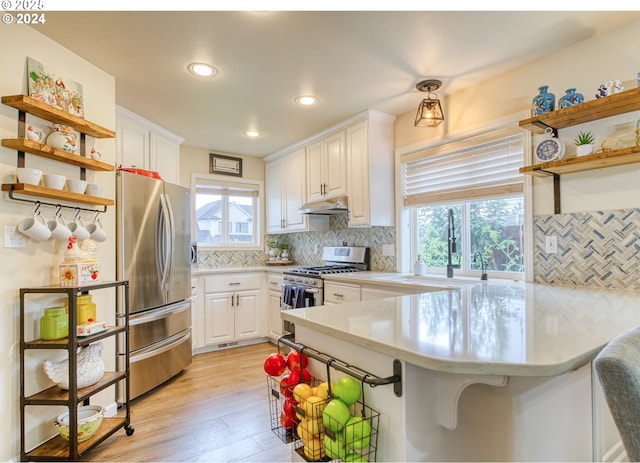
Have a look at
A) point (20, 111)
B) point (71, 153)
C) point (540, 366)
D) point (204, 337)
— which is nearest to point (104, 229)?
point (71, 153)

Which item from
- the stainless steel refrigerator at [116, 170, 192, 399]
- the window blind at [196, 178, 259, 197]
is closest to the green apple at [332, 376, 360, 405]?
the stainless steel refrigerator at [116, 170, 192, 399]

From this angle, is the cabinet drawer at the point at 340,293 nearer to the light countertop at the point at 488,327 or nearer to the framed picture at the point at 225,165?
the light countertop at the point at 488,327

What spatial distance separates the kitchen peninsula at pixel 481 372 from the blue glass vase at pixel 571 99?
46.8 inches

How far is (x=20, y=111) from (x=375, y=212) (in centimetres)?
254

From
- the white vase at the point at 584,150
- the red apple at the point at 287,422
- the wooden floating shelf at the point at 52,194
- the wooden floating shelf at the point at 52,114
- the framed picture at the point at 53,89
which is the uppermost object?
the framed picture at the point at 53,89

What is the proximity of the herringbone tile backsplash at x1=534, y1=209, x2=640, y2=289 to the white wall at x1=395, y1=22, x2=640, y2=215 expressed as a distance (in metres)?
0.07

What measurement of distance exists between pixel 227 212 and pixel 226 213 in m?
0.02

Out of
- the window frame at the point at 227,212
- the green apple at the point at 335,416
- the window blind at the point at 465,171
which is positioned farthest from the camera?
the window frame at the point at 227,212

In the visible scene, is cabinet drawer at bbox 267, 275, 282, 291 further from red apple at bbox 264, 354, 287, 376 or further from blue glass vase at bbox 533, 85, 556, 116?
blue glass vase at bbox 533, 85, 556, 116

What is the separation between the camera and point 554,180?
2199mm

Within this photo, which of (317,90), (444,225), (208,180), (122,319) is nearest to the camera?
(122,319)

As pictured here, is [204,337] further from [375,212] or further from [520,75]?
[520,75]

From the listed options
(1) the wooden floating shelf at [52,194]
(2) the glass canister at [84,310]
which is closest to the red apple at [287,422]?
(2) the glass canister at [84,310]

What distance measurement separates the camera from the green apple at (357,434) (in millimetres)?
934
